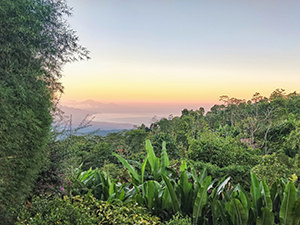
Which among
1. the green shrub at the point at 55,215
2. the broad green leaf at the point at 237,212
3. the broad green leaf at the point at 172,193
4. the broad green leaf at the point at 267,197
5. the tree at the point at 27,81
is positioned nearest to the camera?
the green shrub at the point at 55,215

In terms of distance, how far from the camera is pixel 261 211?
2.46m

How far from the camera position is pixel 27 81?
2.22 metres

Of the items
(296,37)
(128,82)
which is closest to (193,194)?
(128,82)

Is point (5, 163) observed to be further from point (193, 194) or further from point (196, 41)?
point (196, 41)

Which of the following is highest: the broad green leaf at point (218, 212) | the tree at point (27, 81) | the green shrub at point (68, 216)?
the tree at point (27, 81)

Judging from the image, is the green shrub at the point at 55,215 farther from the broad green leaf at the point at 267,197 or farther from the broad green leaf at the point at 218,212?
the broad green leaf at the point at 267,197

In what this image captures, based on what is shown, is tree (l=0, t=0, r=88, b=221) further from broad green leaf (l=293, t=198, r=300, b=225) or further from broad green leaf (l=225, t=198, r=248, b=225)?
broad green leaf (l=293, t=198, r=300, b=225)

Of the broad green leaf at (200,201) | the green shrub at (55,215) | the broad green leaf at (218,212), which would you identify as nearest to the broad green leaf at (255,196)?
the broad green leaf at (218,212)

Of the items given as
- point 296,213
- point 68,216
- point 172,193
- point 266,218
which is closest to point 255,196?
point 266,218

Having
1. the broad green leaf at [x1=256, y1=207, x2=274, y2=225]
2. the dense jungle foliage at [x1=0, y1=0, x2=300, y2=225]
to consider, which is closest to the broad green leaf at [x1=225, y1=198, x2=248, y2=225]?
the dense jungle foliage at [x1=0, y1=0, x2=300, y2=225]

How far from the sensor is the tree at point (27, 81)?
2029 millimetres

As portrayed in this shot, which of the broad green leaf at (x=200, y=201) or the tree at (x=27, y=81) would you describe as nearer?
the tree at (x=27, y=81)

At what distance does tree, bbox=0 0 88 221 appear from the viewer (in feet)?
6.66

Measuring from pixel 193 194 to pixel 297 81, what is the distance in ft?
43.8
